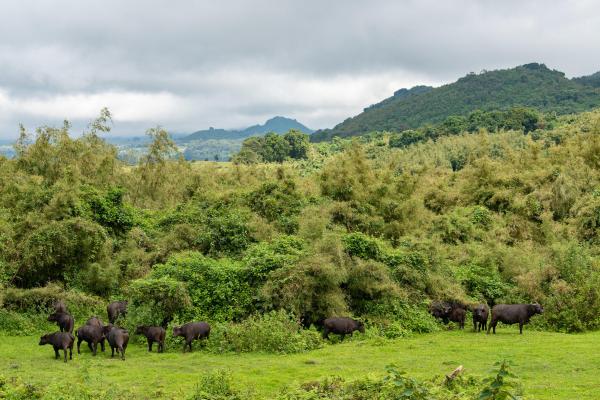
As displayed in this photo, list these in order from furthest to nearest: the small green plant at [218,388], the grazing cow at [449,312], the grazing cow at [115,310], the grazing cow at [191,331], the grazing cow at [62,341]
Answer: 1. the grazing cow at [449,312]
2. the grazing cow at [115,310]
3. the grazing cow at [191,331]
4. the grazing cow at [62,341]
5. the small green plant at [218,388]

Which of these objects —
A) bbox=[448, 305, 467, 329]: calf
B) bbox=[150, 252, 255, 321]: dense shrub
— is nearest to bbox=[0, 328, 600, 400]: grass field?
bbox=[448, 305, 467, 329]: calf

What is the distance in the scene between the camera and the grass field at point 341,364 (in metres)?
13.1

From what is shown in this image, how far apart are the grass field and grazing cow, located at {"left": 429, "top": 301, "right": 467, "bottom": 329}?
5.74 ft

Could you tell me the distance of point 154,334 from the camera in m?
18.2

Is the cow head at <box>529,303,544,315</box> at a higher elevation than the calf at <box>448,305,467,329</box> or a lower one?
higher

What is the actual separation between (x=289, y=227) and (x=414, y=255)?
907cm

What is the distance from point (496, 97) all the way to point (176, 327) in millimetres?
176811

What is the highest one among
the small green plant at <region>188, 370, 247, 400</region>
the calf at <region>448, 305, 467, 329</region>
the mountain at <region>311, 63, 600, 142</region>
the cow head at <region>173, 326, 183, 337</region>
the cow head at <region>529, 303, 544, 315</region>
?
the mountain at <region>311, 63, 600, 142</region>

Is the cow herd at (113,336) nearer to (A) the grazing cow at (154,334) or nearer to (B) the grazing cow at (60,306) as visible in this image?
(A) the grazing cow at (154,334)

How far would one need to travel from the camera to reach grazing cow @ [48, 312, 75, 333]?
65.9 ft

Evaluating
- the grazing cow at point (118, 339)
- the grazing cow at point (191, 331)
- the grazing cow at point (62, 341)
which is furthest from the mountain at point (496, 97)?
the grazing cow at point (62, 341)

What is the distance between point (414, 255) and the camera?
79.8 feet

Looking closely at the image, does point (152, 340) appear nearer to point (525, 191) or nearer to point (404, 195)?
point (404, 195)

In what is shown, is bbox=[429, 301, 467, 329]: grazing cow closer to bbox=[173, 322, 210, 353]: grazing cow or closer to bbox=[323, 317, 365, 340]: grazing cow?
bbox=[323, 317, 365, 340]: grazing cow
